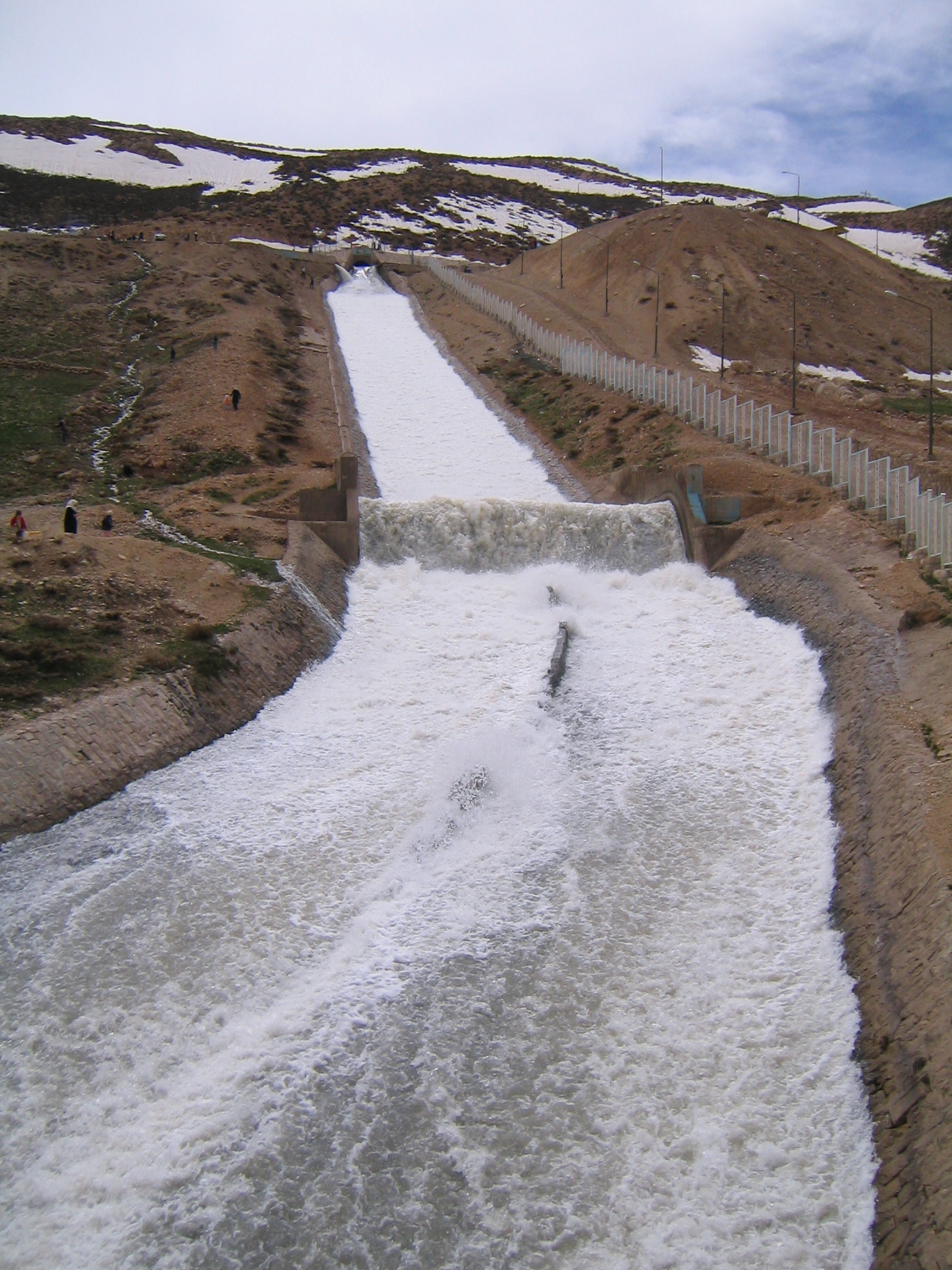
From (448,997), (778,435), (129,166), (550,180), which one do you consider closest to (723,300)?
(778,435)

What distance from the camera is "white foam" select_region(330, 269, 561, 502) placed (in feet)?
91.2

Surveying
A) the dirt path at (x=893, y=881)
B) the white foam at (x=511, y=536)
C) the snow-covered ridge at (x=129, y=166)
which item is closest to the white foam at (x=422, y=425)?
the white foam at (x=511, y=536)

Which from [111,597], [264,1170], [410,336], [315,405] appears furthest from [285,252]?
[264,1170]

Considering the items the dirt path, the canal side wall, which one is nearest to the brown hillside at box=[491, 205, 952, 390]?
the dirt path

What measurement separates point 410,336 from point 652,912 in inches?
1612

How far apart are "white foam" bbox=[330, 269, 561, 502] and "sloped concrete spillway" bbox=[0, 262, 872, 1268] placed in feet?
38.3

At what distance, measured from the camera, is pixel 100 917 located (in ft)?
34.4

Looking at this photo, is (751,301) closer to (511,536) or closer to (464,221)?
(511,536)

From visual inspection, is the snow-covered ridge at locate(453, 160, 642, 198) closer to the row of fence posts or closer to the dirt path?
the row of fence posts

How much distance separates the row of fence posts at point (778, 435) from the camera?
678 inches

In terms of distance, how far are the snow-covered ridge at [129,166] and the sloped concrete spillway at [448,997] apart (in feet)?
276

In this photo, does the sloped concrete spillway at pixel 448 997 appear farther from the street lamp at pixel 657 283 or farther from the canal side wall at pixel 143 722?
the street lamp at pixel 657 283

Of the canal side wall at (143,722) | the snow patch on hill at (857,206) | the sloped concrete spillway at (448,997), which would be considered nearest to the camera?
the sloped concrete spillway at (448,997)

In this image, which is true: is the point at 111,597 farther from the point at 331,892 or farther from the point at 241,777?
the point at 331,892
